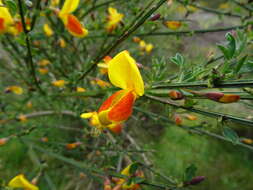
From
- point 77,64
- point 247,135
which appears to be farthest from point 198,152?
point 77,64

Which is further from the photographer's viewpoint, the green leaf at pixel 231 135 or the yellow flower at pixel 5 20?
the yellow flower at pixel 5 20

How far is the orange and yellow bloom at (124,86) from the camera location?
47 centimetres

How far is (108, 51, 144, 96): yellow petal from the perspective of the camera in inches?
18.3

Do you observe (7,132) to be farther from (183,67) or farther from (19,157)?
(183,67)

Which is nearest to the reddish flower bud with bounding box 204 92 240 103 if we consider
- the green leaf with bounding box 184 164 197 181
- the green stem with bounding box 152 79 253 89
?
the green stem with bounding box 152 79 253 89

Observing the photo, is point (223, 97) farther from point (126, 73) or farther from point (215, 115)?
point (126, 73)

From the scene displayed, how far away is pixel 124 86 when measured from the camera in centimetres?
52

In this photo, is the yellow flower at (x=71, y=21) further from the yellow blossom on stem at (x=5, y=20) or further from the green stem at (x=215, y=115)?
the green stem at (x=215, y=115)

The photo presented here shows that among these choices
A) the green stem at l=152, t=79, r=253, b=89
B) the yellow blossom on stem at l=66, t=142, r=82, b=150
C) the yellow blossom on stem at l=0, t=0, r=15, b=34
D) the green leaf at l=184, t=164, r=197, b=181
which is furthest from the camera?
the yellow blossom on stem at l=66, t=142, r=82, b=150

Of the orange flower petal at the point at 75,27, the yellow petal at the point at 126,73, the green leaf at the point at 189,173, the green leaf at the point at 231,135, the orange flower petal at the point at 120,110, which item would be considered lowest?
the green leaf at the point at 189,173

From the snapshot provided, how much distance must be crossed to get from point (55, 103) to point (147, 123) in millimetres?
1392

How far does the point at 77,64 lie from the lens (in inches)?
68.4

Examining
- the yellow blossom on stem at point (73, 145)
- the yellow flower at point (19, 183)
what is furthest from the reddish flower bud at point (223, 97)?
the yellow blossom on stem at point (73, 145)

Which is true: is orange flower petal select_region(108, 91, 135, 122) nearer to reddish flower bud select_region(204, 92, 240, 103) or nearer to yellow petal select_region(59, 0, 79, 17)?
reddish flower bud select_region(204, 92, 240, 103)
